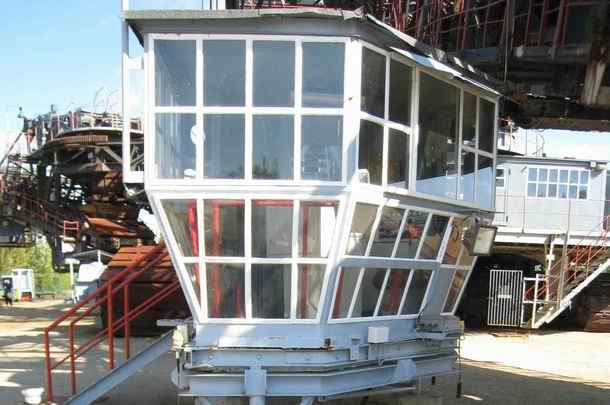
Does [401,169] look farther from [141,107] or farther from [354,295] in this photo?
[141,107]

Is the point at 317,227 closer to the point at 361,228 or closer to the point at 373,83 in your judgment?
the point at 361,228

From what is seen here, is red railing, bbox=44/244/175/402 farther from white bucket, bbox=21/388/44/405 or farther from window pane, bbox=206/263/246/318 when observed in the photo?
window pane, bbox=206/263/246/318

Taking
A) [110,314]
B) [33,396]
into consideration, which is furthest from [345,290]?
[33,396]

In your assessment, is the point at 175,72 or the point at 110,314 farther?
the point at 110,314

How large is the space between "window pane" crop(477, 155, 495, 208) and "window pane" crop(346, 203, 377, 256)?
8.11 ft

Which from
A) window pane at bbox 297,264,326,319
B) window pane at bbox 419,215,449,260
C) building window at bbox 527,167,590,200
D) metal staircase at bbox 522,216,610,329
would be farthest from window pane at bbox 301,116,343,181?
building window at bbox 527,167,590,200

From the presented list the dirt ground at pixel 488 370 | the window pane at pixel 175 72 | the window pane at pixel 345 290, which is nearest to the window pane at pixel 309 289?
the window pane at pixel 345 290

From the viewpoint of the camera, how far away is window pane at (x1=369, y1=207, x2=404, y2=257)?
6551 millimetres

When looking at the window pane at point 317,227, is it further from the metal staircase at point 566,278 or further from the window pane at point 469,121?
the metal staircase at point 566,278

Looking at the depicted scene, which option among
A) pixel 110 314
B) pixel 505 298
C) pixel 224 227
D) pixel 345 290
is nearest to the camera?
pixel 224 227

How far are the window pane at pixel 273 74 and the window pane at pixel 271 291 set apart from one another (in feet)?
6.44

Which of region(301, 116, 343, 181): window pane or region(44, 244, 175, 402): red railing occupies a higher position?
region(301, 116, 343, 181): window pane

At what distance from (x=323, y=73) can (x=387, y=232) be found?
2.20 meters

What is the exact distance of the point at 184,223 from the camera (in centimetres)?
611
